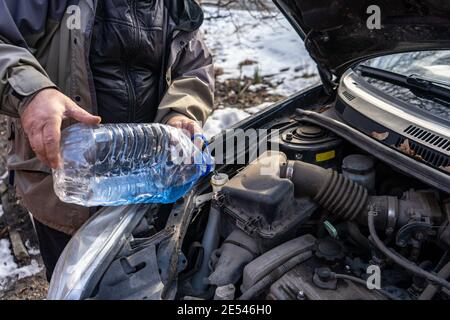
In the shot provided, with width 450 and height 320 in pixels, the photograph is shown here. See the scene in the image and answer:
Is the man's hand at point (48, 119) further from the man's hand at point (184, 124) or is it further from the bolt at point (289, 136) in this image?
the bolt at point (289, 136)

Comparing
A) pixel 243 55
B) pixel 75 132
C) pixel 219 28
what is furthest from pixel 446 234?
pixel 219 28

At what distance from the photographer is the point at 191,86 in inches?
76.2

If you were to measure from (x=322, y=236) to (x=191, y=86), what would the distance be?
892mm

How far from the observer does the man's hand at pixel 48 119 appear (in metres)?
1.24

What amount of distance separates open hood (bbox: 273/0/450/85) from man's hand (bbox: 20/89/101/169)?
104 centimetres

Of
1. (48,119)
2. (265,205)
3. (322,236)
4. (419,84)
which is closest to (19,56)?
(48,119)

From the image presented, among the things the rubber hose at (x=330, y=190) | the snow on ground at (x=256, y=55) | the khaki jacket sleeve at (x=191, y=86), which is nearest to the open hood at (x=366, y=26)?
the khaki jacket sleeve at (x=191, y=86)

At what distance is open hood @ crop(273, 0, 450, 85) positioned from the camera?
158 centimetres

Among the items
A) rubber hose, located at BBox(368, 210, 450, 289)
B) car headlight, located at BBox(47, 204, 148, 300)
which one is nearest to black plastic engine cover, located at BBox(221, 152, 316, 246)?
rubber hose, located at BBox(368, 210, 450, 289)

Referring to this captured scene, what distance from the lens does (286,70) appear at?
5965 mm

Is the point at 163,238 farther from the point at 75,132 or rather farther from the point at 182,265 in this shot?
the point at 75,132

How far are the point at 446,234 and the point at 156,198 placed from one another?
1.04 metres

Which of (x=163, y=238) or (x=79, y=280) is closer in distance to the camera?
(x=79, y=280)

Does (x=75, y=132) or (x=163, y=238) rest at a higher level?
(x=75, y=132)
